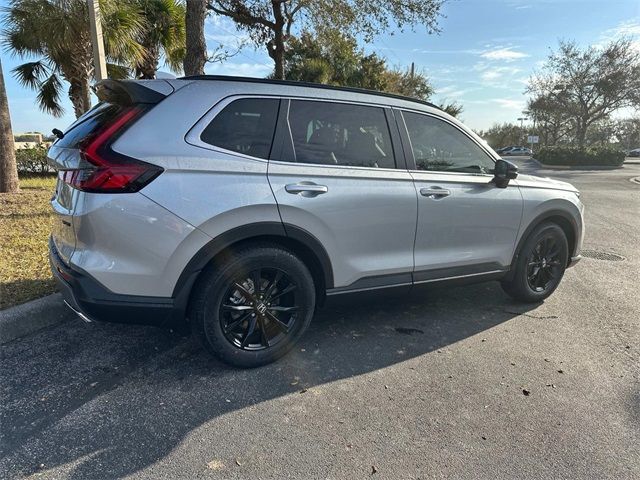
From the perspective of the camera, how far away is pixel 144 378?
9.96ft

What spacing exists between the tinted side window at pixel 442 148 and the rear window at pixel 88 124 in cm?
217

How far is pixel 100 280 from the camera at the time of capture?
2.66 meters

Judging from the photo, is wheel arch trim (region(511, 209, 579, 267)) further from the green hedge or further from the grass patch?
the green hedge

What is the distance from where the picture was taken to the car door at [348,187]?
3.08 m

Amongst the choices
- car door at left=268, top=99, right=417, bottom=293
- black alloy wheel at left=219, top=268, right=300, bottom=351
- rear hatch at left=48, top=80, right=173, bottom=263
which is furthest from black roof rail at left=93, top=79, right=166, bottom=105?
black alloy wheel at left=219, top=268, right=300, bottom=351

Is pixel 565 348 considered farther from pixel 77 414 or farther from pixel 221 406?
pixel 77 414

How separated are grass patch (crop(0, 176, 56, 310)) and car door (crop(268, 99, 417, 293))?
257 cm

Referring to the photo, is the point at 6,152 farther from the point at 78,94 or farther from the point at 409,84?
the point at 409,84

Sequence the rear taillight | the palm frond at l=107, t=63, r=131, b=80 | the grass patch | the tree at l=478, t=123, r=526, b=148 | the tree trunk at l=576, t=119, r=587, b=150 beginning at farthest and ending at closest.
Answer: the tree at l=478, t=123, r=526, b=148, the tree trunk at l=576, t=119, r=587, b=150, the palm frond at l=107, t=63, r=131, b=80, the grass patch, the rear taillight

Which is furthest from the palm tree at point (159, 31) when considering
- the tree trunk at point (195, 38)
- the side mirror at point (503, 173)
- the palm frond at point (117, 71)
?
the side mirror at point (503, 173)

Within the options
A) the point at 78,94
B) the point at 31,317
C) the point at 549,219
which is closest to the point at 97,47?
the point at 31,317

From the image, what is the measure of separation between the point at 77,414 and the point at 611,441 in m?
3.02

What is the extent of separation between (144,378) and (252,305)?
0.85m

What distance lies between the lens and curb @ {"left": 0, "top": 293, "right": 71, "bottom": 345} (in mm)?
3488
